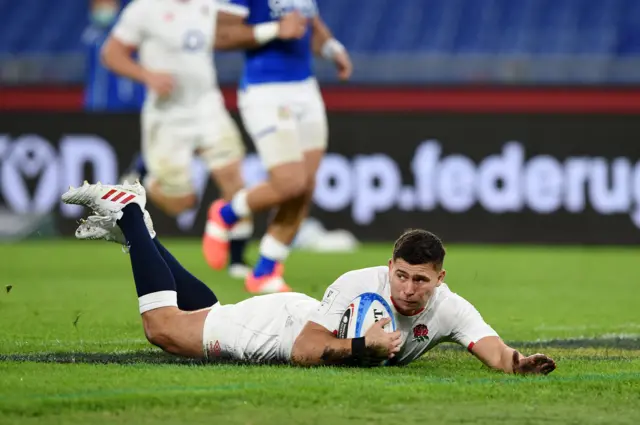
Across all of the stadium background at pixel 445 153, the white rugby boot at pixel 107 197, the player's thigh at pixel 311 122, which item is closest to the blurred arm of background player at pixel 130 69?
the player's thigh at pixel 311 122

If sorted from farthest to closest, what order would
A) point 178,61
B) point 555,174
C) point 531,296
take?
point 555,174, point 178,61, point 531,296

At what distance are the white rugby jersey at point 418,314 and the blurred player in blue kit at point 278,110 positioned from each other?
393cm

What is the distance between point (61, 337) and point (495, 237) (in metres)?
9.27

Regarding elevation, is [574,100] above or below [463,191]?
above

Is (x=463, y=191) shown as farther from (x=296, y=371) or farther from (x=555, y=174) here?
(x=296, y=371)

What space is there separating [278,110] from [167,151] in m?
4.07

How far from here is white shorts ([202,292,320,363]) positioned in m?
5.65

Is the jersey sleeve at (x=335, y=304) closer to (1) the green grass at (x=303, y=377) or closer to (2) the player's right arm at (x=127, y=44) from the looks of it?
(1) the green grass at (x=303, y=377)

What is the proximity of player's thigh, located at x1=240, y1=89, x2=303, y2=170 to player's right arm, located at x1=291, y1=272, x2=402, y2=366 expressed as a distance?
4139 millimetres

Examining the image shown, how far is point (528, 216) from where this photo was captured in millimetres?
15430

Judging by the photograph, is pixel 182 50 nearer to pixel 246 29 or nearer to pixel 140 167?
pixel 140 167

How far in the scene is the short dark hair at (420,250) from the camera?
210 inches

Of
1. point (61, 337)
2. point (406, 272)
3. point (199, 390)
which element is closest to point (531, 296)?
point (61, 337)

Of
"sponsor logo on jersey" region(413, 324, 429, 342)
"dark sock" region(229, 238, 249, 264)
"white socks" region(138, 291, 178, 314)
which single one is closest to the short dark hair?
"sponsor logo on jersey" region(413, 324, 429, 342)
